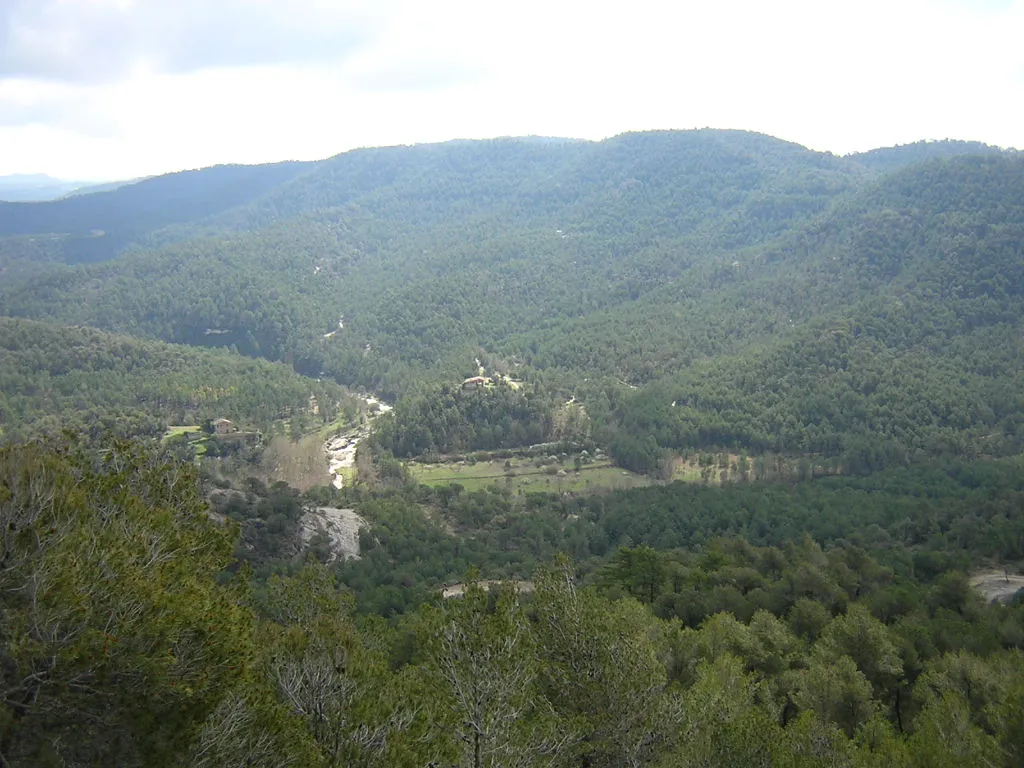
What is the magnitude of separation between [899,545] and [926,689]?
29010 mm

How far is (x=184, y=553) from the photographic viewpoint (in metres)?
12.7

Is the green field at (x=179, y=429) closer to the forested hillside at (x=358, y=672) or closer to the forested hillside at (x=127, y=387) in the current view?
the forested hillside at (x=127, y=387)

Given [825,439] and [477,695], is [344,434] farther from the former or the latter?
[477,695]

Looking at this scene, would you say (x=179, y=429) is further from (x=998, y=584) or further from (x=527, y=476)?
(x=998, y=584)

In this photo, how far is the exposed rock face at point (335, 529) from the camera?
2066 inches

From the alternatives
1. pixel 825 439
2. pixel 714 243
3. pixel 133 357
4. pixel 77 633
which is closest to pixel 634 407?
pixel 825 439

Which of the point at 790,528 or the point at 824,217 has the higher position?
the point at 824,217

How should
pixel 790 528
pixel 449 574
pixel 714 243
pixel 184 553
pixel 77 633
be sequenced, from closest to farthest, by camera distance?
pixel 77 633
pixel 184 553
pixel 449 574
pixel 790 528
pixel 714 243

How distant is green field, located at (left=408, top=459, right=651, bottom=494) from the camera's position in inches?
3083

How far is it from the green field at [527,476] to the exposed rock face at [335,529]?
71.7 ft

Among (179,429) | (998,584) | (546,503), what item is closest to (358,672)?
(998,584)

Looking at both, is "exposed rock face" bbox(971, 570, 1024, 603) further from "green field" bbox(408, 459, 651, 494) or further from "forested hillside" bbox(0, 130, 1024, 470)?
"green field" bbox(408, 459, 651, 494)

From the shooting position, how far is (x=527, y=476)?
83062 millimetres

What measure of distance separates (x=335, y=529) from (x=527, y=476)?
105 ft
